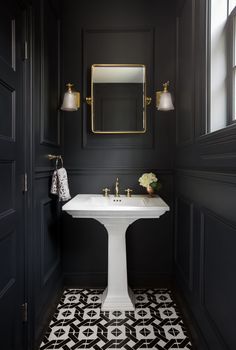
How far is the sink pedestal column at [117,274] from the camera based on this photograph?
6.41ft

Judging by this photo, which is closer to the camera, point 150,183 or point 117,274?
point 117,274

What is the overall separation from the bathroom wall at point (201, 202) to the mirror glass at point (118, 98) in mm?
338

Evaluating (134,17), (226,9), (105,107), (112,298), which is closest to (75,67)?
(105,107)

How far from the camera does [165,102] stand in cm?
210

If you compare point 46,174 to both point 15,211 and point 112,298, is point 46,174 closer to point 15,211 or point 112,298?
point 15,211

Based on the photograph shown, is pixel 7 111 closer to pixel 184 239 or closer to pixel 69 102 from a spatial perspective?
pixel 69 102

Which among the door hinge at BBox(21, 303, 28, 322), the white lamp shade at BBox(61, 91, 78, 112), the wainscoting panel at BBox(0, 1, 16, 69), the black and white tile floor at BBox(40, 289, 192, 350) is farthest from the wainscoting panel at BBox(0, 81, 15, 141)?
the black and white tile floor at BBox(40, 289, 192, 350)

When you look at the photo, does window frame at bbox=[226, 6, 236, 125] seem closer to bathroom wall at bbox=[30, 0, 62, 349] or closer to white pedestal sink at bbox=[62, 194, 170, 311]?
white pedestal sink at bbox=[62, 194, 170, 311]

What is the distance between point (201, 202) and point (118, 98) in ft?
3.88

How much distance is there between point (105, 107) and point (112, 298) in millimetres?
1570

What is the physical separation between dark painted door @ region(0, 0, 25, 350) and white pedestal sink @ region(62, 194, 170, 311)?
0.45 metres

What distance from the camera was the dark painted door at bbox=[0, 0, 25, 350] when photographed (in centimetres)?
117

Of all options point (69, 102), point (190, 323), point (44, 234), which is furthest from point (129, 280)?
point (69, 102)

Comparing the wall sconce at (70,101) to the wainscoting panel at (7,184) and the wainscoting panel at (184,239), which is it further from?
the wainscoting panel at (184,239)
